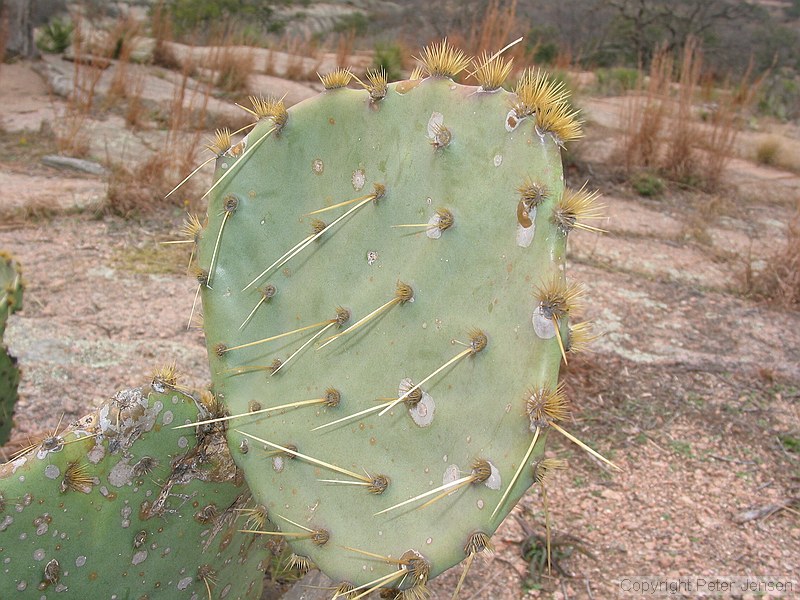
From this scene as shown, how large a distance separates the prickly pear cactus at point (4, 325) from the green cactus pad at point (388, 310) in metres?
0.54

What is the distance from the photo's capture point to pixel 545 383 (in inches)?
32.5

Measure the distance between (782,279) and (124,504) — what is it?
300cm

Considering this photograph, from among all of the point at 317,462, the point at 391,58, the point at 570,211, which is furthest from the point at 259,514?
the point at 391,58

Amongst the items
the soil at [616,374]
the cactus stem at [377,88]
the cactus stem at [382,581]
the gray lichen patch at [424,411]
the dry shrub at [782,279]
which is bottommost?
the soil at [616,374]

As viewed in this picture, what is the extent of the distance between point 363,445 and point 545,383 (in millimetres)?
300

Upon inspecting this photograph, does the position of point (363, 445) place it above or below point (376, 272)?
below

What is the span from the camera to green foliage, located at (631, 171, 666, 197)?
193 inches

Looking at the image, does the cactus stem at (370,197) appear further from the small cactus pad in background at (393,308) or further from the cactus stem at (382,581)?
the cactus stem at (382,581)

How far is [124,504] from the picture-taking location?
1.01 metres

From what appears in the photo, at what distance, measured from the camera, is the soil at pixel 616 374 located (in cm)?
177

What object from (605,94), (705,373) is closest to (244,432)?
(705,373)

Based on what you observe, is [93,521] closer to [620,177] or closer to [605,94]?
[620,177]

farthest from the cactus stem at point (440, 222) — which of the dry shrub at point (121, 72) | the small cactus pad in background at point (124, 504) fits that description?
the dry shrub at point (121, 72)

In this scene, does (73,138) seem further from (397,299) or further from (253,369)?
(397,299)
